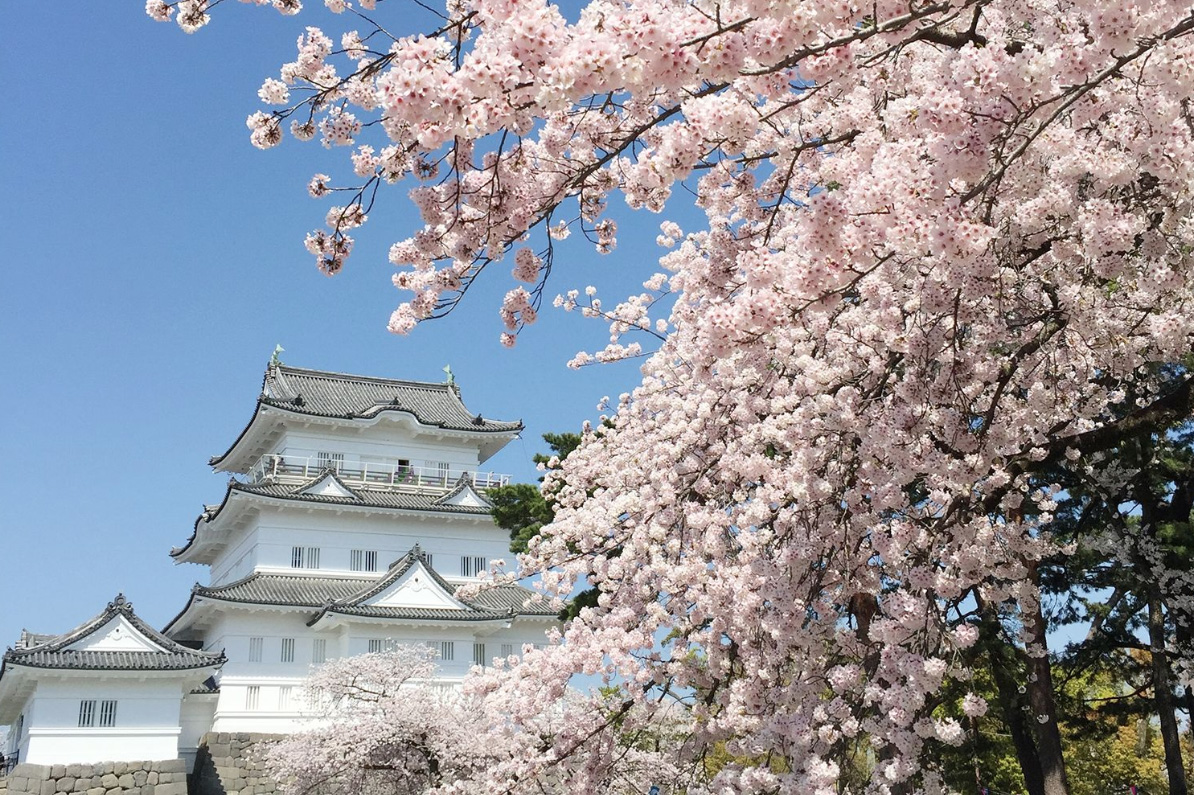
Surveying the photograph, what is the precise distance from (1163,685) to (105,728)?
2210cm

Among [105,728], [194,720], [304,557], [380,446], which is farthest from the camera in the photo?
[380,446]

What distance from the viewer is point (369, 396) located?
3453 centimetres

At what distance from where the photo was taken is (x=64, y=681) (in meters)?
23.2

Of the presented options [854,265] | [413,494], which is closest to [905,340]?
[854,265]

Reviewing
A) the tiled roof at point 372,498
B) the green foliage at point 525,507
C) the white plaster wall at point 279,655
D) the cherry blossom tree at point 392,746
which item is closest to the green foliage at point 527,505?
the green foliage at point 525,507

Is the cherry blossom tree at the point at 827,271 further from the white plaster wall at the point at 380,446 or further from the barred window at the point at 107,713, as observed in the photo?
the white plaster wall at the point at 380,446

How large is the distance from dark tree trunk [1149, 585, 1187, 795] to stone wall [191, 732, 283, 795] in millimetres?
19760

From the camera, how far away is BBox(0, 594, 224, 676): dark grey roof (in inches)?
897

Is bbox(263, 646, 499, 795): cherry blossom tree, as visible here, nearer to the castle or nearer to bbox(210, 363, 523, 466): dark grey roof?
the castle

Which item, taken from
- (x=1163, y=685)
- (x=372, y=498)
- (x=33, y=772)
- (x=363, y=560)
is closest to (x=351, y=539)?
(x=363, y=560)

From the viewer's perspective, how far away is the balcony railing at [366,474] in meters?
30.7

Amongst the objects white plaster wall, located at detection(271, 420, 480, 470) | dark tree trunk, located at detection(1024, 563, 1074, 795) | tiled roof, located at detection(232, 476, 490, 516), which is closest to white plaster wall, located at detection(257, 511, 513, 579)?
tiled roof, located at detection(232, 476, 490, 516)

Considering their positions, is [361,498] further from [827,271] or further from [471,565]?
[827,271]

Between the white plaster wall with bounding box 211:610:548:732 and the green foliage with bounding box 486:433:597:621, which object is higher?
the green foliage with bounding box 486:433:597:621
